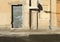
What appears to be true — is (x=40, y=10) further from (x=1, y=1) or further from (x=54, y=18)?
(x=1, y=1)

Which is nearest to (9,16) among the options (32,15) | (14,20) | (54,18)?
(14,20)

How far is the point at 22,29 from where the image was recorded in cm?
2258

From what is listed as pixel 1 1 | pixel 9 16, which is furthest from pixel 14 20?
pixel 1 1

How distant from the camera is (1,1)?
22781 mm

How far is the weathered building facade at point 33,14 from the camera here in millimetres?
22547

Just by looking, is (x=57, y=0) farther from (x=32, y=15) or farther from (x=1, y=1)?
(x=1, y=1)

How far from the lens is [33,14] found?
22.7 m

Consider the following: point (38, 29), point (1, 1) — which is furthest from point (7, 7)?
point (38, 29)

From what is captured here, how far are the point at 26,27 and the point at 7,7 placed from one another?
103 inches

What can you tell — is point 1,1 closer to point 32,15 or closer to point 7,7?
point 7,7

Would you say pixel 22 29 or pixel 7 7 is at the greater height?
pixel 7 7

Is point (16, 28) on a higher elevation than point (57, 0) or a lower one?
lower

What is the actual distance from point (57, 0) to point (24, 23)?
377 cm

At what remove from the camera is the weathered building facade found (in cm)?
2255
